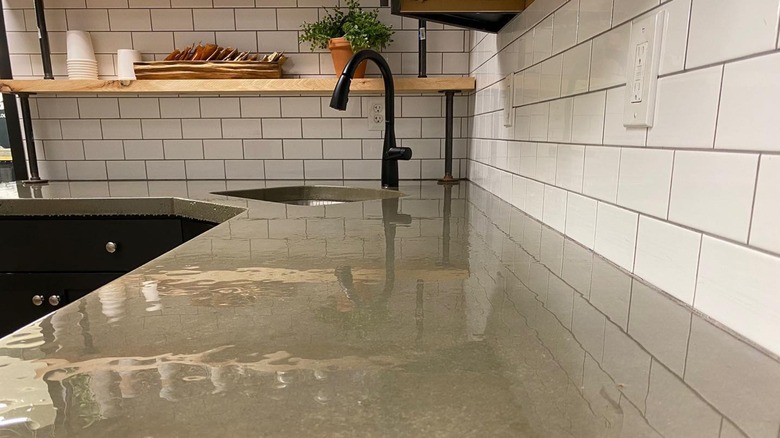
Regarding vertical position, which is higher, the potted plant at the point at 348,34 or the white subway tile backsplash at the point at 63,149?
the potted plant at the point at 348,34

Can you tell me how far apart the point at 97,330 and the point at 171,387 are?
0.15 meters

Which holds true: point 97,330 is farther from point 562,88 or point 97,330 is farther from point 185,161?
point 185,161

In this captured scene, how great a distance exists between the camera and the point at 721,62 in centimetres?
45

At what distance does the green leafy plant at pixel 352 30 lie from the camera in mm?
1589

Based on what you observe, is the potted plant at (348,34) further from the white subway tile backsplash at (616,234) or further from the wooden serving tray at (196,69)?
the white subway tile backsplash at (616,234)

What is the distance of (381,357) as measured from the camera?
384 millimetres

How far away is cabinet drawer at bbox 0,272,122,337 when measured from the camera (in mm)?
1363

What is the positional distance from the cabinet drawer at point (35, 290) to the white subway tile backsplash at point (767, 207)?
1485 mm

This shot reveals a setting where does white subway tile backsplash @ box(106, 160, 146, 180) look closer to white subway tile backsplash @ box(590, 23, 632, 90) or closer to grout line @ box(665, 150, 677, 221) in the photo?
white subway tile backsplash @ box(590, 23, 632, 90)

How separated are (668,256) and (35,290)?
5.31ft

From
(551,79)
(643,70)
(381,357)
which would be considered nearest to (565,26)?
(551,79)

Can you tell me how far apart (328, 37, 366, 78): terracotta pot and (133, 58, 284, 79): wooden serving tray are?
10.6 inches

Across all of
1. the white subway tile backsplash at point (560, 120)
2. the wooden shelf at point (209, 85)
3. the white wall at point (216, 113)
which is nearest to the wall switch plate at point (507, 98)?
the white subway tile backsplash at point (560, 120)

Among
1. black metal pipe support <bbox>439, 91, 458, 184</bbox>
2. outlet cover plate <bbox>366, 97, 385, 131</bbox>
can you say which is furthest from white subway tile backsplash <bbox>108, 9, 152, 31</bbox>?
black metal pipe support <bbox>439, 91, 458, 184</bbox>
